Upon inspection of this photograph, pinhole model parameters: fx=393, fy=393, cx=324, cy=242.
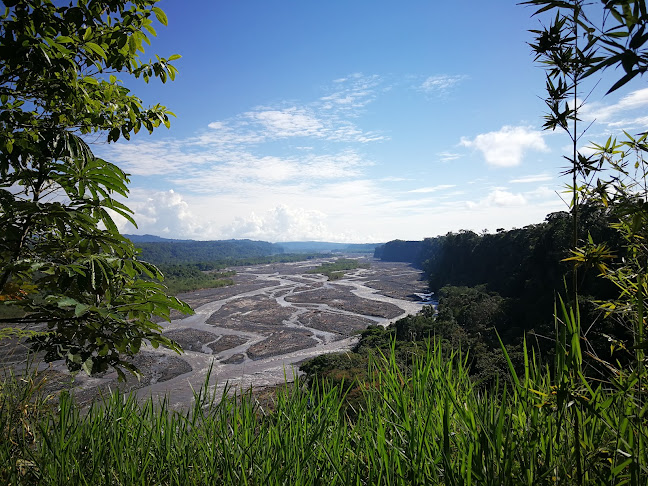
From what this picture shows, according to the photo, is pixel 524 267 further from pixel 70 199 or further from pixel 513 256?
pixel 70 199

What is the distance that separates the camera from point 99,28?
6.33 feet

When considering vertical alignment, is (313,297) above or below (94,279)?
below

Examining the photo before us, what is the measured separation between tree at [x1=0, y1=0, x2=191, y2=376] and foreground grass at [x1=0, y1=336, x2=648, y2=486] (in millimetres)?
423

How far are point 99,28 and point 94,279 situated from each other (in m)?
1.32

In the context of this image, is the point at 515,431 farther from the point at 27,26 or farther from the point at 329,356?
the point at 329,356

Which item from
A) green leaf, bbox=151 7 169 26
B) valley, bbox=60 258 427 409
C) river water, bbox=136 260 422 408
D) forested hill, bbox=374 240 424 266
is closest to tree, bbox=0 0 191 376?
green leaf, bbox=151 7 169 26

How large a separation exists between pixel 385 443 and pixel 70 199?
5.60ft

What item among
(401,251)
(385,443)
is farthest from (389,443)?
(401,251)

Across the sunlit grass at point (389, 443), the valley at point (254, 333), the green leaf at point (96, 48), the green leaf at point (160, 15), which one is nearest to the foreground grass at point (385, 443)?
the sunlit grass at point (389, 443)

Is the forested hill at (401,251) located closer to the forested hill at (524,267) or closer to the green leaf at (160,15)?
the forested hill at (524,267)

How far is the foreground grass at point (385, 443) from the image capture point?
1238 mm

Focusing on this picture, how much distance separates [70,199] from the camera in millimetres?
1749

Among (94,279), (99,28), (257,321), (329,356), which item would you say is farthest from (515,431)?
(257,321)

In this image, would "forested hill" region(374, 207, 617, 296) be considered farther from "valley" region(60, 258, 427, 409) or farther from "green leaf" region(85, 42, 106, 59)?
"valley" region(60, 258, 427, 409)
